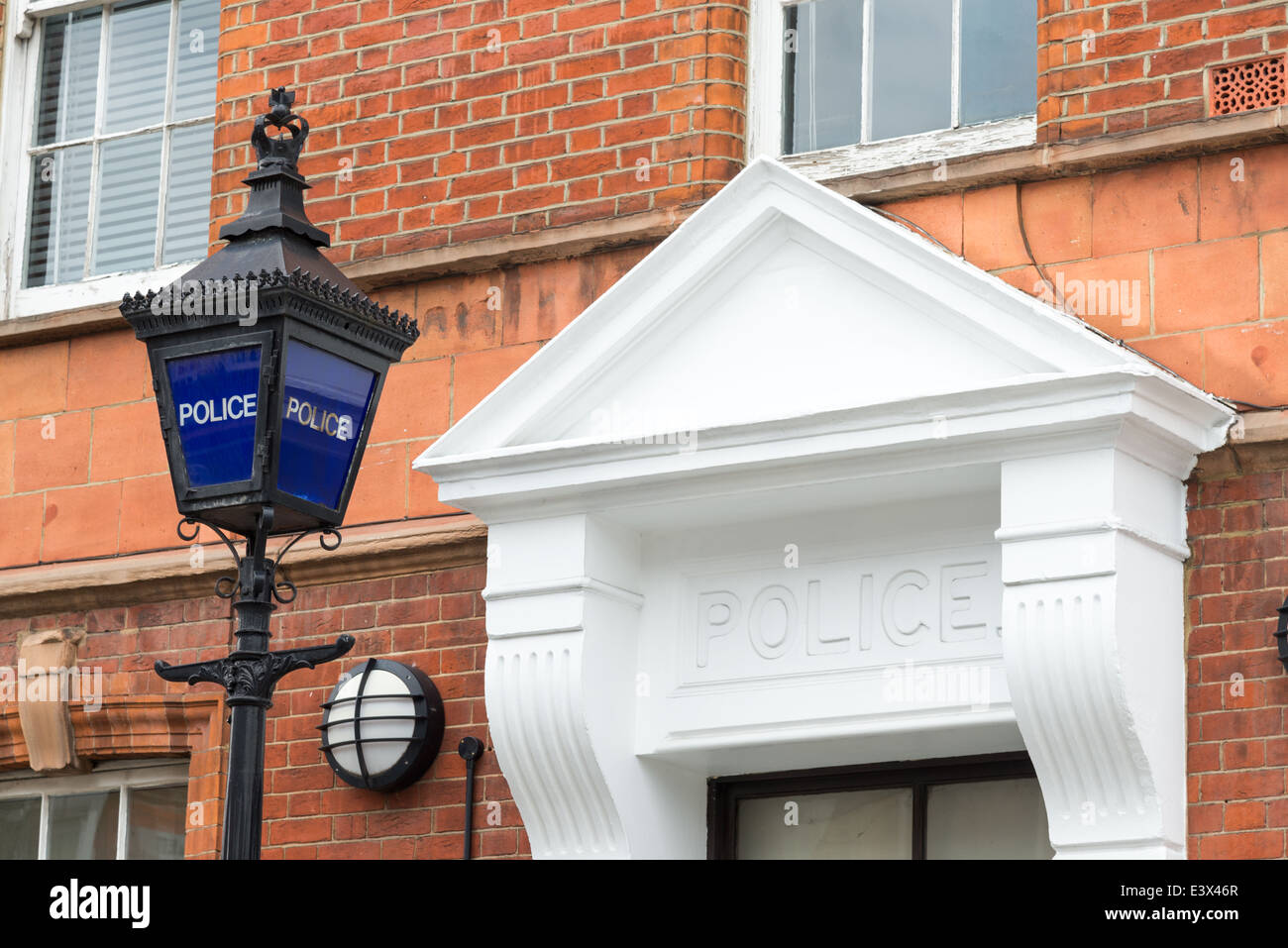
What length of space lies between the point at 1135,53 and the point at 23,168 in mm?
4543

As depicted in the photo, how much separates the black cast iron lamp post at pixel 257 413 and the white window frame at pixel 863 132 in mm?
2522

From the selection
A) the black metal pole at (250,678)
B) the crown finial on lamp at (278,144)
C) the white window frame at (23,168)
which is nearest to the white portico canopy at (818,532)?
the crown finial on lamp at (278,144)

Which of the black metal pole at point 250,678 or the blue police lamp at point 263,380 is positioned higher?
the blue police lamp at point 263,380

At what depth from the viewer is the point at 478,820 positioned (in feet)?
24.1

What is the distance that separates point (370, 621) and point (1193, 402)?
2943 millimetres

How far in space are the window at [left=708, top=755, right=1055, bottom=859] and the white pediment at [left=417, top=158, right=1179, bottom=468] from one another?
47.9 inches

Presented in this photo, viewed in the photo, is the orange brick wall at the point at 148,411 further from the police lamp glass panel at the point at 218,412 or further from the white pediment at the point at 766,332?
the police lamp glass panel at the point at 218,412

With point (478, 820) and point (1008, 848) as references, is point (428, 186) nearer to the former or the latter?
point (478, 820)

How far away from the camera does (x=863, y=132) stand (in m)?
7.59

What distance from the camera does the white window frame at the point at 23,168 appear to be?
8.83 meters

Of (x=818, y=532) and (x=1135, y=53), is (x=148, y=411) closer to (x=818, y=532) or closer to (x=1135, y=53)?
(x=818, y=532)

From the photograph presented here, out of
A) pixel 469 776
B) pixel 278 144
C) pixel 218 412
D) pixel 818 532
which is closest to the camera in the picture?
pixel 218 412

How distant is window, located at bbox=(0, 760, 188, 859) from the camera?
8.10 metres

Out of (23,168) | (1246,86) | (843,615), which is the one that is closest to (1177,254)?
(1246,86)
